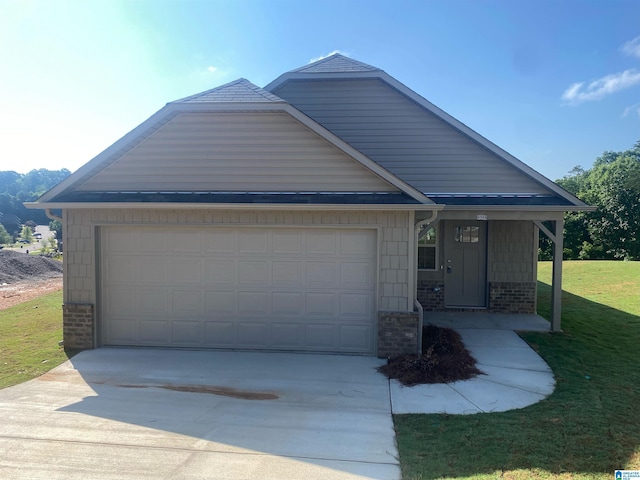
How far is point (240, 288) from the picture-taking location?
25.3 ft

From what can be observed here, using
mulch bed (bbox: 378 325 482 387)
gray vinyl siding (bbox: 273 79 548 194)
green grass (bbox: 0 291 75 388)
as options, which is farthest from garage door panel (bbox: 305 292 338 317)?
green grass (bbox: 0 291 75 388)

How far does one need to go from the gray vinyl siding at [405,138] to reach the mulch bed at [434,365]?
12.2ft

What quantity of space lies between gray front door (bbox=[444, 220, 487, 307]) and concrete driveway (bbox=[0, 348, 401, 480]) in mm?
4763

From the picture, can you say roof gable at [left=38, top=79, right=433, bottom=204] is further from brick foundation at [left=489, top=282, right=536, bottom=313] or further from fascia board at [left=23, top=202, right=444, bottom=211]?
brick foundation at [left=489, top=282, right=536, bottom=313]

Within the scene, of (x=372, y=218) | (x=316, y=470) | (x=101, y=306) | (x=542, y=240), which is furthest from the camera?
(x=542, y=240)

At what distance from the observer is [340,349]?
756cm

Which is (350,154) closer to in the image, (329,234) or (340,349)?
(329,234)

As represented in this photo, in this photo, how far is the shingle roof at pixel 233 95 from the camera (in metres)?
7.70

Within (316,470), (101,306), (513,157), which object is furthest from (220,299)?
(513,157)

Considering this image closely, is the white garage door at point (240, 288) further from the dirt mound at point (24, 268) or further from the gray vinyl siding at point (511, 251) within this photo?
the dirt mound at point (24, 268)

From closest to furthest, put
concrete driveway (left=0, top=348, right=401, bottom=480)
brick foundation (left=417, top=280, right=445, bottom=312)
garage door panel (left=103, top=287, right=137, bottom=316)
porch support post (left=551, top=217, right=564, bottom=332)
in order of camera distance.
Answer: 1. concrete driveway (left=0, top=348, right=401, bottom=480)
2. garage door panel (left=103, top=287, right=137, bottom=316)
3. porch support post (left=551, top=217, right=564, bottom=332)
4. brick foundation (left=417, top=280, right=445, bottom=312)

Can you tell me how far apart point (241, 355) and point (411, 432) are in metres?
3.79

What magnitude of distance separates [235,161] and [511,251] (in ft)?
24.4

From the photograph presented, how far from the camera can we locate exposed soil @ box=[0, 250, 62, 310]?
15078 millimetres
